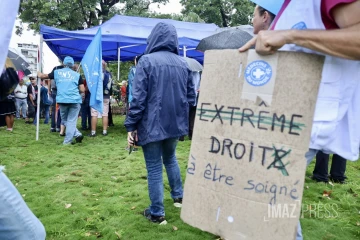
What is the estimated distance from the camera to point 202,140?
60.4 inches

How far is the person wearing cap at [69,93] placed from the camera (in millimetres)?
6594

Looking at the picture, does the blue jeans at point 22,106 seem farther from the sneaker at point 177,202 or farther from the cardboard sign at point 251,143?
the cardboard sign at point 251,143

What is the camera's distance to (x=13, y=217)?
55.0 inches

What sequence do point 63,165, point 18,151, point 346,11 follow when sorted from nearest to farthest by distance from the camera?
point 346,11
point 63,165
point 18,151

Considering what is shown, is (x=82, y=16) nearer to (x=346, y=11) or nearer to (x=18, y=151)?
(x=18, y=151)

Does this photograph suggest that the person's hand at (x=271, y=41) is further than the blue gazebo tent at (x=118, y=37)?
No

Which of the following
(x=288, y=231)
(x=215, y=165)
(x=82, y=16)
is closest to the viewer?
(x=288, y=231)

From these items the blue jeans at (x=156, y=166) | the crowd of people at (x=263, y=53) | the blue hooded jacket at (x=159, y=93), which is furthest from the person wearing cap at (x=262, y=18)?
the blue jeans at (x=156, y=166)

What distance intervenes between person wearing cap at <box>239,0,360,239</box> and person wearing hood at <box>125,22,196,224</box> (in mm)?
1543

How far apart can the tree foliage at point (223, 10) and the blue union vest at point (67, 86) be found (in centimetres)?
1802

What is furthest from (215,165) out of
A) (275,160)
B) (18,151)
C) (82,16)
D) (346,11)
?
(82,16)

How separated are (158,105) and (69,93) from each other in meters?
4.33

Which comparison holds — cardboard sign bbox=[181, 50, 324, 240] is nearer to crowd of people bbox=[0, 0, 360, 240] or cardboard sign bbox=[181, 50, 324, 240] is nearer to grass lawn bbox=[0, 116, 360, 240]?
crowd of people bbox=[0, 0, 360, 240]

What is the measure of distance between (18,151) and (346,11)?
6.33 m
